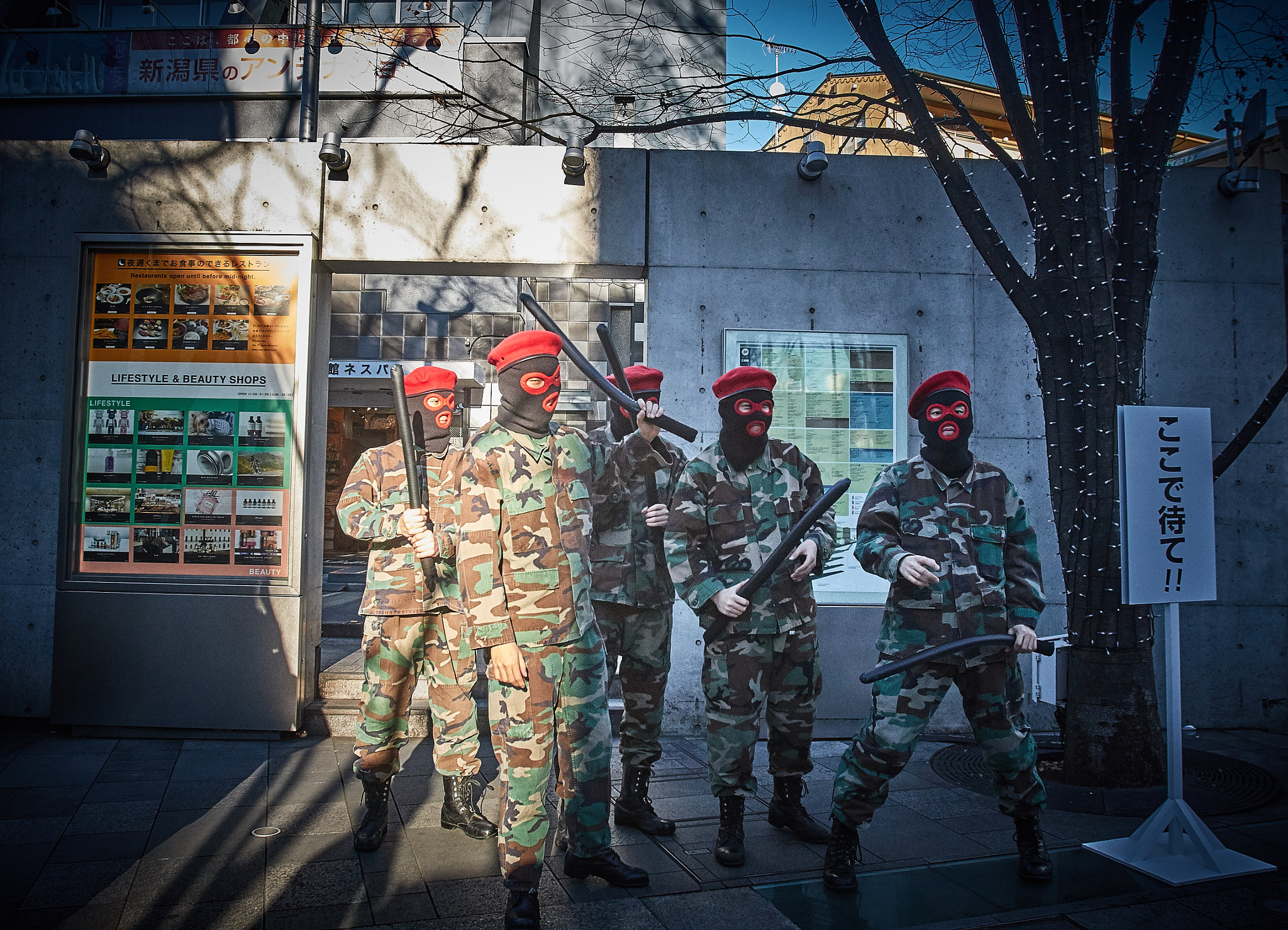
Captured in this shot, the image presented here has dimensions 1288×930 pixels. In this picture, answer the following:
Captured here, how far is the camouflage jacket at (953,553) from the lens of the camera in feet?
11.6

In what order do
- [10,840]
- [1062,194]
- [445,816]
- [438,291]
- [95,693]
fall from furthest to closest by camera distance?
1. [438,291]
2. [95,693]
3. [1062,194]
4. [445,816]
5. [10,840]

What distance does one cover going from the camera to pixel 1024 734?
11.3 feet

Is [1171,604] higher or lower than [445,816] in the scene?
higher

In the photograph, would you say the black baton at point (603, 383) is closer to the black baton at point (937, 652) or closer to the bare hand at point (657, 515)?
the bare hand at point (657, 515)

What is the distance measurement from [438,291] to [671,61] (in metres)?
10.1

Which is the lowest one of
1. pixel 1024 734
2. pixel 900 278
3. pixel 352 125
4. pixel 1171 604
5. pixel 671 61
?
pixel 1024 734

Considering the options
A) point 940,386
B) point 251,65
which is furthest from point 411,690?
point 251,65

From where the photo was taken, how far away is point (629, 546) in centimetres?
430

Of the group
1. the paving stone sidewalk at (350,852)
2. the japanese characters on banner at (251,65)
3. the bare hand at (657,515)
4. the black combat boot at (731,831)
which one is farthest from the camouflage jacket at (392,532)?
the japanese characters on banner at (251,65)

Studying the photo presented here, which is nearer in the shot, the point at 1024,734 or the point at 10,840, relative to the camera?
the point at 1024,734

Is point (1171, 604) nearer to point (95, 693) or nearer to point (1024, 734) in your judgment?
point (1024, 734)

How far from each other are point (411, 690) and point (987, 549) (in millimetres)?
2915

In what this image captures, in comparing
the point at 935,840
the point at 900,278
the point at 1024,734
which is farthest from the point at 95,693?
the point at 900,278

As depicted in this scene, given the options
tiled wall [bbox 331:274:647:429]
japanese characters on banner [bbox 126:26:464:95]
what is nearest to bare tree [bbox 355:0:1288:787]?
japanese characters on banner [bbox 126:26:464:95]
